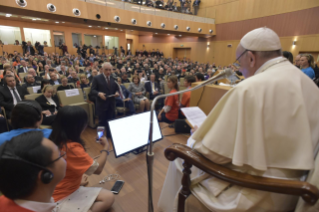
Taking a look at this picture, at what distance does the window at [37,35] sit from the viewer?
1370cm

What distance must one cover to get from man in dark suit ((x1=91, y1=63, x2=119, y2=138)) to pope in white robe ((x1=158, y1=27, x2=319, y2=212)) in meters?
2.58

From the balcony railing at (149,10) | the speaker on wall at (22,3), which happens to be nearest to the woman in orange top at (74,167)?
the speaker on wall at (22,3)

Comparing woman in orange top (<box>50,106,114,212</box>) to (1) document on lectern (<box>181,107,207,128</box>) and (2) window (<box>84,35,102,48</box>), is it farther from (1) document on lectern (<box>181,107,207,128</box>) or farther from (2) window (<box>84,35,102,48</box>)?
(2) window (<box>84,35,102,48</box>)

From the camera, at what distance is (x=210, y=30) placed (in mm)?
13773

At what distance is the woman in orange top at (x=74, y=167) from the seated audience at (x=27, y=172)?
1.40 ft

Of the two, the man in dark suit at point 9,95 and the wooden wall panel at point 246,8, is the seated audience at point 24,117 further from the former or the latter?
the wooden wall panel at point 246,8

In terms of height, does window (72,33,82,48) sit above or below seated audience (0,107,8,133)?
above

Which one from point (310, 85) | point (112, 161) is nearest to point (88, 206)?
point (112, 161)

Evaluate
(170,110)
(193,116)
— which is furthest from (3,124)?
(193,116)

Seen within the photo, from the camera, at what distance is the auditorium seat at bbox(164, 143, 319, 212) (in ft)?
2.19

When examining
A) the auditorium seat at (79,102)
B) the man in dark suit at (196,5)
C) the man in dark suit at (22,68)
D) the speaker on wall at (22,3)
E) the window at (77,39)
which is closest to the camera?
the auditorium seat at (79,102)

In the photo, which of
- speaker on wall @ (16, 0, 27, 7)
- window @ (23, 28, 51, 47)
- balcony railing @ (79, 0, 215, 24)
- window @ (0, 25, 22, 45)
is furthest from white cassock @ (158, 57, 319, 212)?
window @ (23, 28, 51, 47)

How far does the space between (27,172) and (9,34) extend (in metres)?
17.8

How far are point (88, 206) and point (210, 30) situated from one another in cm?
1510
